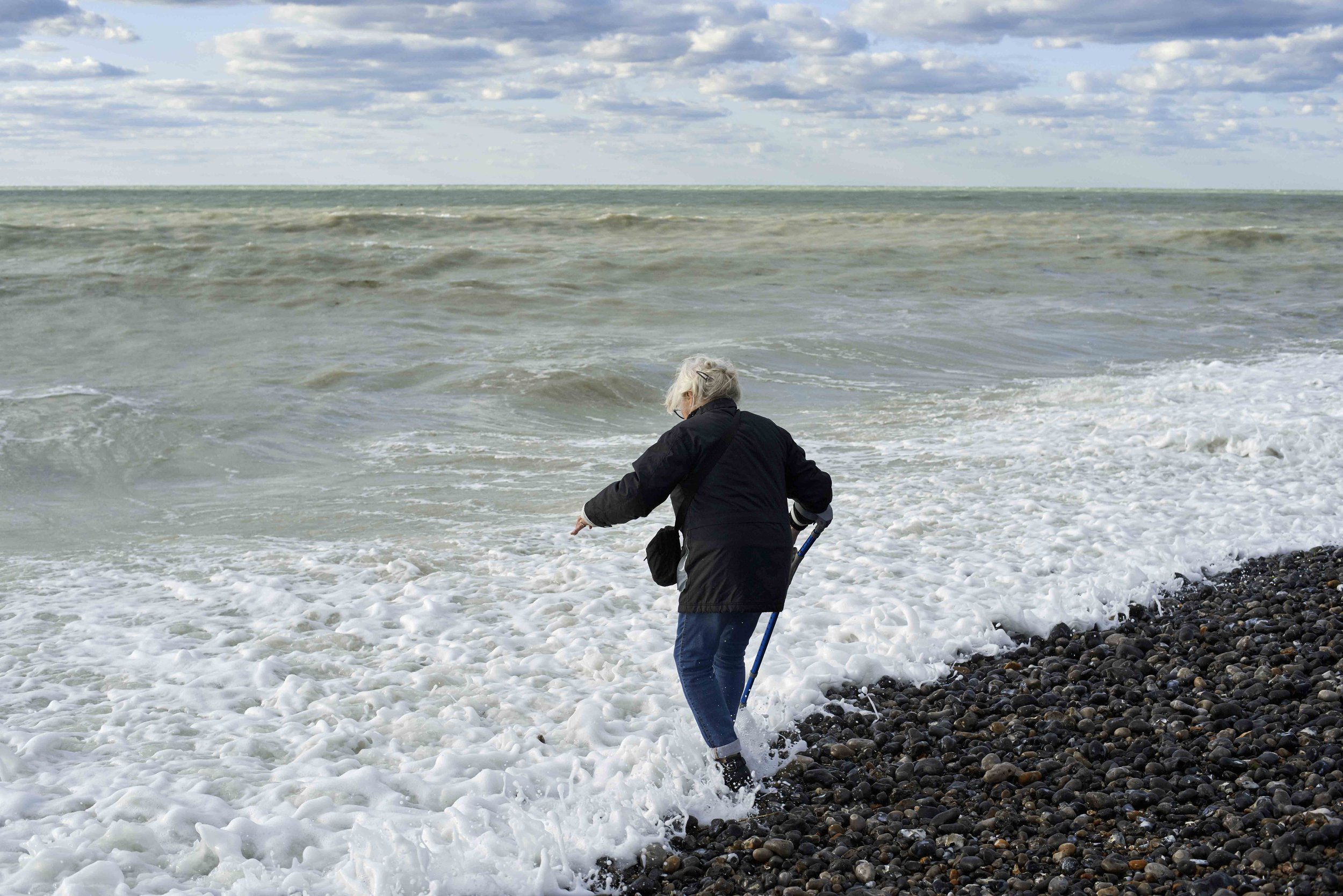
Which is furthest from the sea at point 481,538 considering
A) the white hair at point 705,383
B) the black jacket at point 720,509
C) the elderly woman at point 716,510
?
the white hair at point 705,383

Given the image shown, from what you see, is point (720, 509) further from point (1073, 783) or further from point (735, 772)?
point (1073, 783)

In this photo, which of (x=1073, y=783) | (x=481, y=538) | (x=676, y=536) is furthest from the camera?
(x=481, y=538)

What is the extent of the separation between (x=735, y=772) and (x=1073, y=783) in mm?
1376

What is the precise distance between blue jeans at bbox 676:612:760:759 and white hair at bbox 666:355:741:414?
34.7 inches

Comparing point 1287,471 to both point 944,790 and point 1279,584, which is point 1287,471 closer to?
point 1279,584

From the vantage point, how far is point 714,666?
4.71 m

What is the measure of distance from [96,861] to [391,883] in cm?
119

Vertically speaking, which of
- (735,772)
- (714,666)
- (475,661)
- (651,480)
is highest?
(651,480)

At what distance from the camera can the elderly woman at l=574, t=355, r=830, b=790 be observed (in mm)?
4332

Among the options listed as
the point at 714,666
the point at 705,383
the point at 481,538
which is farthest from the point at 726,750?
the point at 481,538

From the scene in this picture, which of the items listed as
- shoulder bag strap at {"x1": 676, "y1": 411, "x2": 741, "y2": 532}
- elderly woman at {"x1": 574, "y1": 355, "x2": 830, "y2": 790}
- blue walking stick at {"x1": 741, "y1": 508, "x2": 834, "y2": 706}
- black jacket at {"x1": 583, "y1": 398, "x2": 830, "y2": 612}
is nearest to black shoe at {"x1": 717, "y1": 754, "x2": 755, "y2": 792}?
elderly woman at {"x1": 574, "y1": 355, "x2": 830, "y2": 790}

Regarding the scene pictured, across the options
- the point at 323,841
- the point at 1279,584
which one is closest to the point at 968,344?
the point at 1279,584

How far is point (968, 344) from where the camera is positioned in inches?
785

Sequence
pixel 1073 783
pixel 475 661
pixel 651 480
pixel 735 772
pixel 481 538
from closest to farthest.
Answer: pixel 651 480, pixel 1073 783, pixel 735 772, pixel 475 661, pixel 481 538
